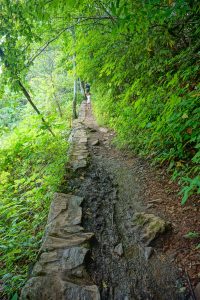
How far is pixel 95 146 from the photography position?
21.4ft

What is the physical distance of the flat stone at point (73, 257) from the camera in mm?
2240

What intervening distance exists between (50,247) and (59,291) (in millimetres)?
610

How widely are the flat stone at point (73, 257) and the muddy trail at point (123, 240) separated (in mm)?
83

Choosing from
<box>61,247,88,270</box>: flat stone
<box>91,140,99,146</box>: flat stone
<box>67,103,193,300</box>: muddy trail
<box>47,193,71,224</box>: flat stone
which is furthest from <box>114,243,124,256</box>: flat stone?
<box>91,140,99,146</box>: flat stone

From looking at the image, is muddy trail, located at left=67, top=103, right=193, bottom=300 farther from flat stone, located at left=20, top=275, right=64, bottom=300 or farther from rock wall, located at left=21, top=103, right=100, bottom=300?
flat stone, located at left=20, top=275, right=64, bottom=300

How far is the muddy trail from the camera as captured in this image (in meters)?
2.14

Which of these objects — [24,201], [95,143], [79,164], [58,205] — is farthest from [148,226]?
[95,143]

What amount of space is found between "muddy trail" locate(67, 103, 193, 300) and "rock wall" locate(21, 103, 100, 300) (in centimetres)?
14

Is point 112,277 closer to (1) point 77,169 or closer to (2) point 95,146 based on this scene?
(1) point 77,169

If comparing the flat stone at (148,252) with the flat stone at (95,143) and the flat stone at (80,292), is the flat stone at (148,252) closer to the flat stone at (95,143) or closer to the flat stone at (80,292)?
the flat stone at (80,292)

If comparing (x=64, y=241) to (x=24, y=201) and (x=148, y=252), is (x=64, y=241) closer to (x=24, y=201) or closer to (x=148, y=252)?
(x=148, y=252)

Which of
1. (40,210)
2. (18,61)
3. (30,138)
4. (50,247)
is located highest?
(30,138)

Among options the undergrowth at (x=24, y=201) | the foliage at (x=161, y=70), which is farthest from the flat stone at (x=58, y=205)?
the foliage at (x=161, y=70)

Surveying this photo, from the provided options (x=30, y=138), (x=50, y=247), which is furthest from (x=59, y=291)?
(x=30, y=138)
